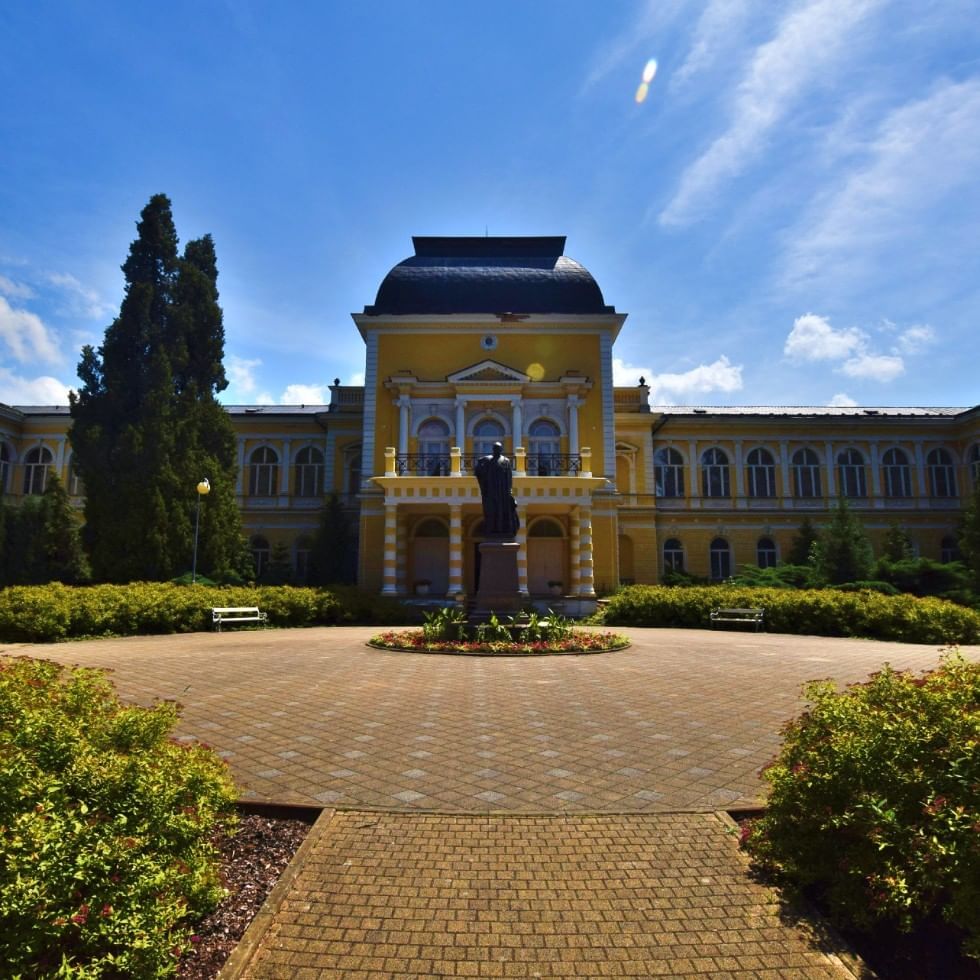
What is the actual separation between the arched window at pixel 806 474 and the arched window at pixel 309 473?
25.6m

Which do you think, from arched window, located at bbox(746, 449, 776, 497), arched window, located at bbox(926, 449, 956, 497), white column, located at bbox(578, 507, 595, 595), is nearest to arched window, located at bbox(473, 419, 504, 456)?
white column, located at bbox(578, 507, 595, 595)

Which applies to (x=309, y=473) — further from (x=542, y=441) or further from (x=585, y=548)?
(x=585, y=548)

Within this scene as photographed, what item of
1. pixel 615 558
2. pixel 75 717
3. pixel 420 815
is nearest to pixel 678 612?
pixel 615 558

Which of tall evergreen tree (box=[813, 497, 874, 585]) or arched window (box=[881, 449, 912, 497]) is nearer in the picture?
tall evergreen tree (box=[813, 497, 874, 585])

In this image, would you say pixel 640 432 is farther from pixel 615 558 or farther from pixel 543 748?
pixel 543 748

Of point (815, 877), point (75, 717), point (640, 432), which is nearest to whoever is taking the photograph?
point (815, 877)

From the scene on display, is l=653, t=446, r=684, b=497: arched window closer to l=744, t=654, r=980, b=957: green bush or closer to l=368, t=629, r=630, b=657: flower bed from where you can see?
l=368, t=629, r=630, b=657: flower bed

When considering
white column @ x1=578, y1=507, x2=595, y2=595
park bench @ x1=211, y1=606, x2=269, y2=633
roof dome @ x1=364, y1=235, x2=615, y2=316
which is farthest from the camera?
roof dome @ x1=364, y1=235, x2=615, y2=316

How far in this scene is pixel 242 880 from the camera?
11.1 ft

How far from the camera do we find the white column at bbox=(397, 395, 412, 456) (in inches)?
1079

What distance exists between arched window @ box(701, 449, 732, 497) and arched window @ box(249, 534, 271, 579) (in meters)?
23.2

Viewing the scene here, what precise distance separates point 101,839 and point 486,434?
84.1ft

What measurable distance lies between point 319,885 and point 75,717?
72.8 inches

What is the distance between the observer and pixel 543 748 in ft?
18.4
